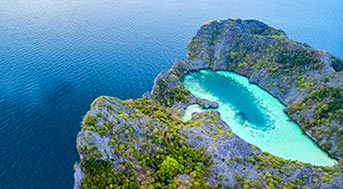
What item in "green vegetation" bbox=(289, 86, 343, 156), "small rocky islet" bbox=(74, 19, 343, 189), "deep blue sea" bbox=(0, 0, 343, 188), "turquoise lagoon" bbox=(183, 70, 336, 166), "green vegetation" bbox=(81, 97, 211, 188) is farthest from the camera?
"green vegetation" bbox=(289, 86, 343, 156)

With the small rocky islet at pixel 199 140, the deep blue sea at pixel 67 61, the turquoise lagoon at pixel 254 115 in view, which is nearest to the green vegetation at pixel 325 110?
the small rocky islet at pixel 199 140

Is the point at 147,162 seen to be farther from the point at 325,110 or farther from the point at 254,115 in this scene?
the point at 325,110

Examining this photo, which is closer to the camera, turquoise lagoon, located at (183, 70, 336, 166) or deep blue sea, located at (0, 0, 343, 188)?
deep blue sea, located at (0, 0, 343, 188)

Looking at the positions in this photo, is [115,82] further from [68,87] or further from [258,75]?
[258,75]

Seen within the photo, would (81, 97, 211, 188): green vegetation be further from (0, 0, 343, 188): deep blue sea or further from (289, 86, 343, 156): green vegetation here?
(289, 86, 343, 156): green vegetation

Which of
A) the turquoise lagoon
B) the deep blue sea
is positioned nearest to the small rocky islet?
the turquoise lagoon

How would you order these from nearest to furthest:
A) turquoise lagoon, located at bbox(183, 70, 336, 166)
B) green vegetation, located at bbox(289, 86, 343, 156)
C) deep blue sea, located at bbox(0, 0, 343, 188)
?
deep blue sea, located at bbox(0, 0, 343, 188) < turquoise lagoon, located at bbox(183, 70, 336, 166) < green vegetation, located at bbox(289, 86, 343, 156)

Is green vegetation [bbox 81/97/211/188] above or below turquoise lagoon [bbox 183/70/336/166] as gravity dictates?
above
